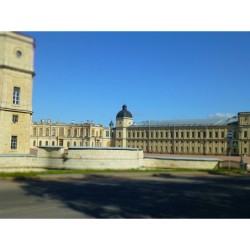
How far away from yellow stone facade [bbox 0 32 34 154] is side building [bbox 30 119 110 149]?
163 feet

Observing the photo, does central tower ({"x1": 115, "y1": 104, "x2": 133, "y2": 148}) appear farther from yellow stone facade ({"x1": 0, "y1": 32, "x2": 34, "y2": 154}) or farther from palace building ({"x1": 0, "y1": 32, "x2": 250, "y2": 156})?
yellow stone facade ({"x1": 0, "y1": 32, "x2": 34, "y2": 154})

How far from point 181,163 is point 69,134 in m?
64.6

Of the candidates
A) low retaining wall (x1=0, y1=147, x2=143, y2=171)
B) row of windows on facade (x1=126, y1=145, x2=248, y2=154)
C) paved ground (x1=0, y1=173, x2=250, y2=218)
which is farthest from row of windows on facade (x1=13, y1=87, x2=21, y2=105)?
row of windows on facade (x1=126, y1=145, x2=248, y2=154)

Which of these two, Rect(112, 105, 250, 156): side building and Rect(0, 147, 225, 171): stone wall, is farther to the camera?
Rect(112, 105, 250, 156): side building

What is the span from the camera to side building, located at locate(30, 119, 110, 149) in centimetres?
7594

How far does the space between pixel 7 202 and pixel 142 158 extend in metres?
16.6

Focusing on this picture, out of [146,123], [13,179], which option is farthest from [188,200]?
[146,123]

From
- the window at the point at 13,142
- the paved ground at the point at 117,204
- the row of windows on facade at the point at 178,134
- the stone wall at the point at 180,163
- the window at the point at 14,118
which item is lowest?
the paved ground at the point at 117,204

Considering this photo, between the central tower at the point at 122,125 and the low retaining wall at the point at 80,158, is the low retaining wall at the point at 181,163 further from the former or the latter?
the central tower at the point at 122,125

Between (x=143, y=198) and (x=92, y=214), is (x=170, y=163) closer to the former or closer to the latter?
(x=143, y=198)

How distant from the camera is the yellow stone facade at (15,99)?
2227cm

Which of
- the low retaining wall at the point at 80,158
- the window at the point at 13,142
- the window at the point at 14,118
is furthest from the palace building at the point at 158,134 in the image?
the low retaining wall at the point at 80,158

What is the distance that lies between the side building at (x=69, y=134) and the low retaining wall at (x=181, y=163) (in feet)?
165

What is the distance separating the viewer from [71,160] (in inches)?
896
